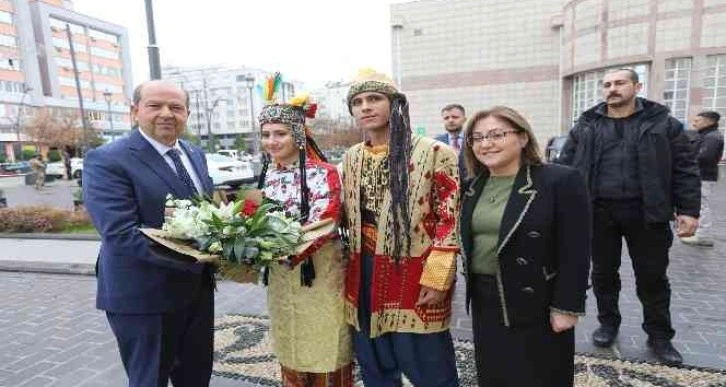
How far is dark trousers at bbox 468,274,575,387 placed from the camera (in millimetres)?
2090

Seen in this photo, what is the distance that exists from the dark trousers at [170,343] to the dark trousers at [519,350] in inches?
57.0

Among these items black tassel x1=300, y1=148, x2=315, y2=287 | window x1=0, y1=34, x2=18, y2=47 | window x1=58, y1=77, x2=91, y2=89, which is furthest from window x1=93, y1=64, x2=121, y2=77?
black tassel x1=300, y1=148, x2=315, y2=287

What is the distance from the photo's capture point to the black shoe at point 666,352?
3.30 metres

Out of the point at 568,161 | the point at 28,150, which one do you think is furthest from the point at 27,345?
the point at 28,150

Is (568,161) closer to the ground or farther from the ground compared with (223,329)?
farther from the ground

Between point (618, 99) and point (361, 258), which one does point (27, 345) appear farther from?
point (618, 99)

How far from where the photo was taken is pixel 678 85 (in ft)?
66.0

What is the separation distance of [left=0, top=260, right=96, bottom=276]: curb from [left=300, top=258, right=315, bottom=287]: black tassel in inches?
224

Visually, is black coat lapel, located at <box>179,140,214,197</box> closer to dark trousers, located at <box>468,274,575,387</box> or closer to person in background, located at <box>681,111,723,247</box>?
dark trousers, located at <box>468,274,575,387</box>

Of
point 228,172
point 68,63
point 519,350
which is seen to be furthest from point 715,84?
point 68,63

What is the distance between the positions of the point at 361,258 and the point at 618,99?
85.0 inches

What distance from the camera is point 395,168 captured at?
2199 millimetres

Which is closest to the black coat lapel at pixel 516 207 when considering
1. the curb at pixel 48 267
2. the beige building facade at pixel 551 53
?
the curb at pixel 48 267

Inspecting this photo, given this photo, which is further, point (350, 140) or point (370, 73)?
point (350, 140)
